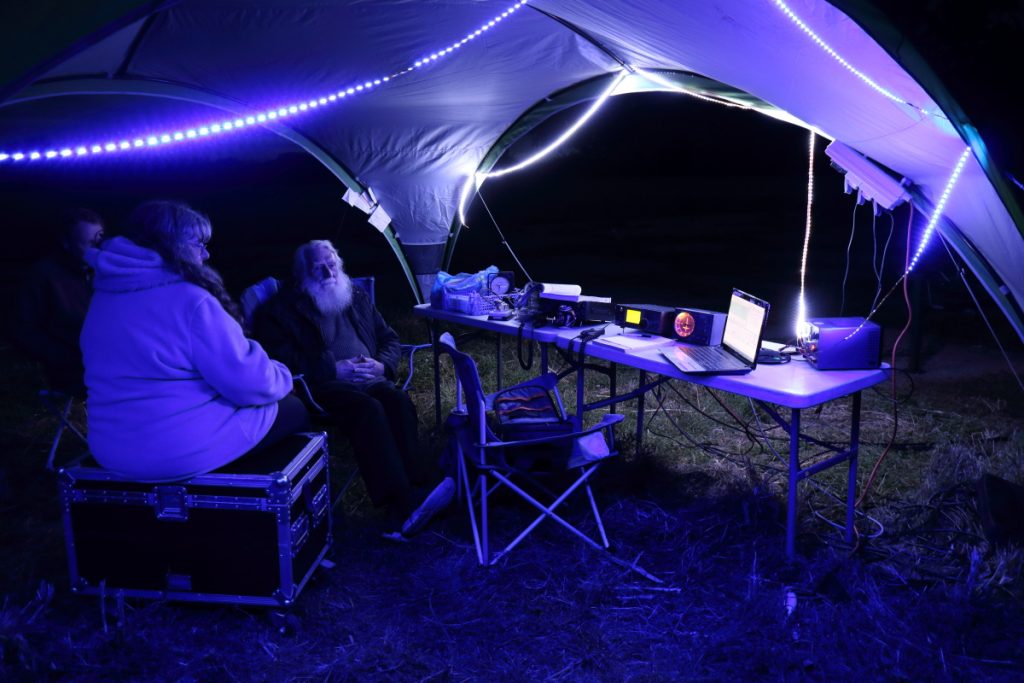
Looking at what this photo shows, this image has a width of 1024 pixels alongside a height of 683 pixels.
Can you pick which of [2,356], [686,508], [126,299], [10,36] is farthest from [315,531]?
[2,356]

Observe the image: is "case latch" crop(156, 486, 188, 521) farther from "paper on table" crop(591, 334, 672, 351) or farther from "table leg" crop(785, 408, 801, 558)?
"table leg" crop(785, 408, 801, 558)

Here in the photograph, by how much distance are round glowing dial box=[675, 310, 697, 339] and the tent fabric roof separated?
1.02m

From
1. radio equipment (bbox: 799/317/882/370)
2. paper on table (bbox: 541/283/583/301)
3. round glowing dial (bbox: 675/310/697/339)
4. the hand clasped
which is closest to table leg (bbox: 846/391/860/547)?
radio equipment (bbox: 799/317/882/370)

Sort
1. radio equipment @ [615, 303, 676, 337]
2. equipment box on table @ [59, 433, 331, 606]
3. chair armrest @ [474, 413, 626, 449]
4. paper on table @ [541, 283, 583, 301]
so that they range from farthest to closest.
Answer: paper on table @ [541, 283, 583, 301], radio equipment @ [615, 303, 676, 337], chair armrest @ [474, 413, 626, 449], equipment box on table @ [59, 433, 331, 606]

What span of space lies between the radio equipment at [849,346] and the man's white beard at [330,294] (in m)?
2.27

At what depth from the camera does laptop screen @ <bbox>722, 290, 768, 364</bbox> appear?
3.09 metres

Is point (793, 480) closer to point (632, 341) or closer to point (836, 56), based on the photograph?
point (632, 341)

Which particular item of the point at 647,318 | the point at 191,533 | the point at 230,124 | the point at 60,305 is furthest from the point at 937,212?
the point at 60,305

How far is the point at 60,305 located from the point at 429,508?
84.2 inches

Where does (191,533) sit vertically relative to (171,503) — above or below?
below

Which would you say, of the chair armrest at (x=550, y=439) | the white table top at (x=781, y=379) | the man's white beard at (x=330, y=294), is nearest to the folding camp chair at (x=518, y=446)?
the chair armrest at (x=550, y=439)

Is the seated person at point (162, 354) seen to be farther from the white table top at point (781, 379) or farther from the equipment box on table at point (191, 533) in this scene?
the white table top at point (781, 379)

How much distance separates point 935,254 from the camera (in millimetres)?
6066

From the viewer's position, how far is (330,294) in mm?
4012
